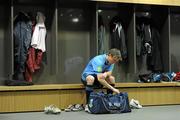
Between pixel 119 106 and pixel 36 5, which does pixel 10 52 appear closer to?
pixel 36 5

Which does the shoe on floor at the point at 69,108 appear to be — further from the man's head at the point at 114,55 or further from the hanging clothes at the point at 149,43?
the hanging clothes at the point at 149,43

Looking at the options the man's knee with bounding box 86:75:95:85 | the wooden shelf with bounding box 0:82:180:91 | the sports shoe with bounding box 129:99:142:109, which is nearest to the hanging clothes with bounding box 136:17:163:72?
the wooden shelf with bounding box 0:82:180:91

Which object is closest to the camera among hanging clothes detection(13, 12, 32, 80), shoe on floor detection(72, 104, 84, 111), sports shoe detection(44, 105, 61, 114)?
sports shoe detection(44, 105, 61, 114)

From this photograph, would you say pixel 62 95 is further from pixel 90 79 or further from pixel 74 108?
pixel 90 79

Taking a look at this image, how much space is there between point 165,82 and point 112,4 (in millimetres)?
1783

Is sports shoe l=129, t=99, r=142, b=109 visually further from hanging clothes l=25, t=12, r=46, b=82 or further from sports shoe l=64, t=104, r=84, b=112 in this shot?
hanging clothes l=25, t=12, r=46, b=82

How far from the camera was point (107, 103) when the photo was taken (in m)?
5.13

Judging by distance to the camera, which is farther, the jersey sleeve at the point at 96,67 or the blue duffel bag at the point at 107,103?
the jersey sleeve at the point at 96,67

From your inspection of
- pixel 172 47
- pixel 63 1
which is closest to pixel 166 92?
pixel 172 47

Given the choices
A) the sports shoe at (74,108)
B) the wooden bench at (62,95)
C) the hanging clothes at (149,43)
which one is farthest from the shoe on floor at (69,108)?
the hanging clothes at (149,43)

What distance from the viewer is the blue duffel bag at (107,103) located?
5105 mm

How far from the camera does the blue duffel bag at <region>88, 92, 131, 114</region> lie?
5105mm

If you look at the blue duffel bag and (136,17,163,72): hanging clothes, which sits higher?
(136,17,163,72): hanging clothes

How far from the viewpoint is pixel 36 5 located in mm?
6371
